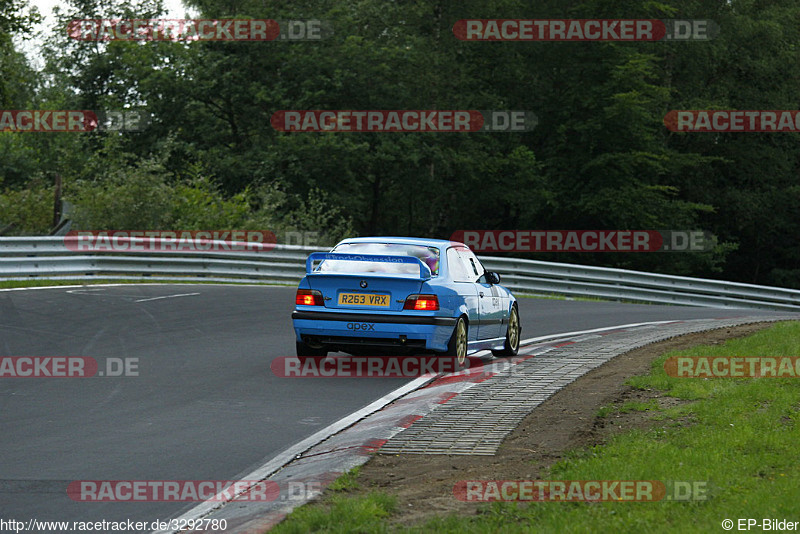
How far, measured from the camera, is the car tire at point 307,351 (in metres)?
12.3

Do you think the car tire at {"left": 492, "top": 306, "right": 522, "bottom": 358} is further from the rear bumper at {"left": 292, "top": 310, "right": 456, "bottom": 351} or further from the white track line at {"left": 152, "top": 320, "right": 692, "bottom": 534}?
the white track line at {"left": 152, "top": 320, "right": 692, "bottom": 534}

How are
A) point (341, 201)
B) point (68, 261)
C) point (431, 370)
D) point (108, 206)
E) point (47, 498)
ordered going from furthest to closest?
1. point (341, 201)
2. point (108, 206)
3. point (68, 261)
4. point (431, 370)
5. point (47, 498)

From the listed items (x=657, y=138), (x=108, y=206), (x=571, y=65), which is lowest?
(x=108, y=206)

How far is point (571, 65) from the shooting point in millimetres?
47250

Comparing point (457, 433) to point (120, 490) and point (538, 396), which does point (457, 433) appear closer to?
point (538, 396)

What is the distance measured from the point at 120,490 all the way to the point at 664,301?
77.2 feet

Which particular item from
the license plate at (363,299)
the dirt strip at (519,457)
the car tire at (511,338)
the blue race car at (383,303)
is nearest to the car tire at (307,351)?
the blue race car at (383,303)

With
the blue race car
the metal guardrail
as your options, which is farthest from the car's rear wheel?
the metal guardrail

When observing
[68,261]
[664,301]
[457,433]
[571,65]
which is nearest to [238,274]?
[68,261]

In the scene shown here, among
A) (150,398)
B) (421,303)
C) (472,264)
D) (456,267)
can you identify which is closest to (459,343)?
(421,303)

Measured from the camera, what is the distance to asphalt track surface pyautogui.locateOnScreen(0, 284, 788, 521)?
7.07 m

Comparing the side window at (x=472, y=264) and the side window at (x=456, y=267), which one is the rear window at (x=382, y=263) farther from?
the side window at (x=472, y=264)

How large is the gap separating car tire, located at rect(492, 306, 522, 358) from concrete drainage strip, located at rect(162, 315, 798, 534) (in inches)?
6.7

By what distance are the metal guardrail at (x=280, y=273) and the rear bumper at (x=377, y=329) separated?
10458mm
